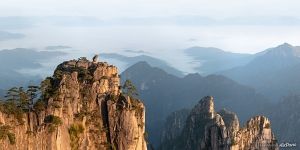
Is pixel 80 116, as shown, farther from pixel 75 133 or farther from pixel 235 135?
pixel 235 135

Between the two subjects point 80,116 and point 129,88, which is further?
point 129,88

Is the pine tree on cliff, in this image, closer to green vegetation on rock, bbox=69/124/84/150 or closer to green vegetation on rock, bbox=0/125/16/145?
green vegetation on rock, bbox=69/124/84/150

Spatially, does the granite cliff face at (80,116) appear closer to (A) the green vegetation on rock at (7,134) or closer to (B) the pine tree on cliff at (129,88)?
(A) the green vegetation on rock at (7,134)

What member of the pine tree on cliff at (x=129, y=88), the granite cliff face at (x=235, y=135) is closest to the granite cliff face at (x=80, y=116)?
the pine tree on cliff at (x=129, y=88)

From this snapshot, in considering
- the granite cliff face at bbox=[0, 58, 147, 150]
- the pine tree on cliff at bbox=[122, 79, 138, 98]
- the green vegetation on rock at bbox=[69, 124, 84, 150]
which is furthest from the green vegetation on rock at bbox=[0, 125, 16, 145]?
the pine tree on cliff at bbox=[122, 79, 138, 98]

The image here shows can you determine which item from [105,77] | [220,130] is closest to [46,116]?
[105,77]

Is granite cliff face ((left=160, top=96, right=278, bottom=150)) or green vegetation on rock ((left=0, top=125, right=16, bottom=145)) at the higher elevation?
green vegetation on rock ((left=0, top=125, right=16, bottom=145))

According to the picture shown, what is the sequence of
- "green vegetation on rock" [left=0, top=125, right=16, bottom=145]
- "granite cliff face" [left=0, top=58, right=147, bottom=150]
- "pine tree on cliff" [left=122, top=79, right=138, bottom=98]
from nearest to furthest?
"green vegetation on rock" [left=0, top=125, right=16, bottom=145] → "granite cliff face" [left=0, top=58, right=147, bottom=150] → "pine tree on cliff" [left=122, top=79, right=138, bottom=98]

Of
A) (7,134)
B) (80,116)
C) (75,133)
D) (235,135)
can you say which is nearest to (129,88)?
(80,116)
